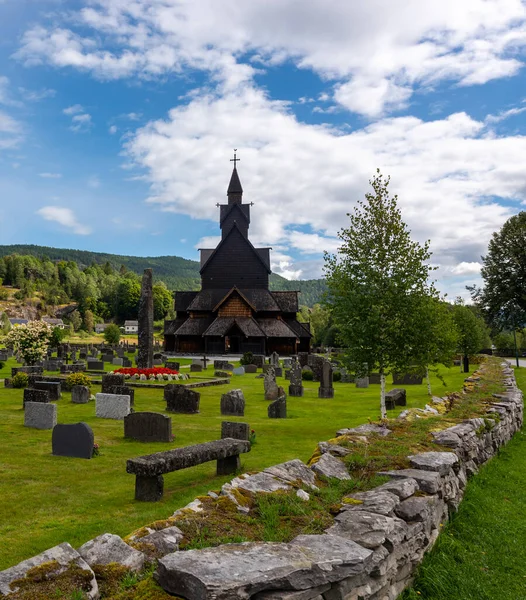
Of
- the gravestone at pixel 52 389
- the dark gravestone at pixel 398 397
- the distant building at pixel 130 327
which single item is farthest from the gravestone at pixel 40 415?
the distant building at pixel 130 327

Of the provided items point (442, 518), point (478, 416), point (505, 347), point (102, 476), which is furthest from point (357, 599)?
point (505, 347)

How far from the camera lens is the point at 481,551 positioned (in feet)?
20.6

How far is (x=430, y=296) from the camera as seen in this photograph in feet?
55.5

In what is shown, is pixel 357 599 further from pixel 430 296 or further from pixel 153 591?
pixel 430 296

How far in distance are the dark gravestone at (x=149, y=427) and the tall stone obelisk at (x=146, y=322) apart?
1568 cm

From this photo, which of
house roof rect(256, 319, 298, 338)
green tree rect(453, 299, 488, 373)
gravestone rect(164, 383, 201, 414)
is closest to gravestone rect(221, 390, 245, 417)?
gravestone rect(164, 383, 201, 414)

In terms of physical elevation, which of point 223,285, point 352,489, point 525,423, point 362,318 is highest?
point 223,285

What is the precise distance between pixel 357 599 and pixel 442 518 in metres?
2.94

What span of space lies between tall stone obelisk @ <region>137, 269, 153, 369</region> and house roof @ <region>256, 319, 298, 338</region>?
90.5ft

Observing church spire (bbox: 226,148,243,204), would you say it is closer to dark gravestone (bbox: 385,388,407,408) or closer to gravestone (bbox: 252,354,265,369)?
gravestone (bbox: 252,354,265,369)

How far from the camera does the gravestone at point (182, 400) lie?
18.3m

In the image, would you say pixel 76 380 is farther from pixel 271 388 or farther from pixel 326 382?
pixel 326 382

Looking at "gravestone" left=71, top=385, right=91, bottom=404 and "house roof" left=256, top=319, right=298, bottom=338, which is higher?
"house roof" left=256, top=319, right=298, bottom=338

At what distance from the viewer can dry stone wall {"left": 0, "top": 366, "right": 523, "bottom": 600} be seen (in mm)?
3508
